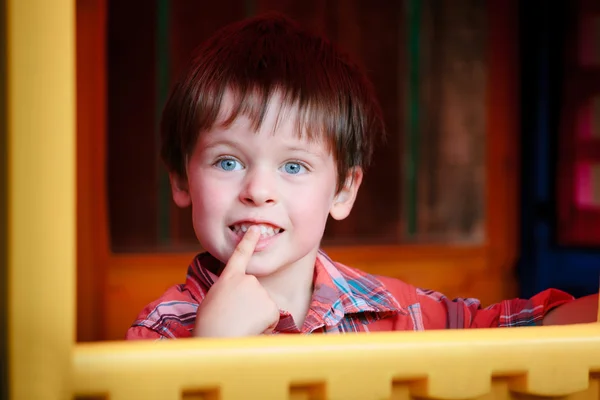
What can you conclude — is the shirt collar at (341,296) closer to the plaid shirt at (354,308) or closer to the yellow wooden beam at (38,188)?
the plaid shirt at (354,308)

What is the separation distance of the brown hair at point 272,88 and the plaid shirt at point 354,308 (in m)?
0.15

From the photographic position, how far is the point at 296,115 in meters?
0.88

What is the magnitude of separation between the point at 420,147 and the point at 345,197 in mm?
2151

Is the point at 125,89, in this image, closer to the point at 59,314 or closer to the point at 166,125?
the point at 166,125

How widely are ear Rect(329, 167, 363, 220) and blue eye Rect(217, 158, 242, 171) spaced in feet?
0.64

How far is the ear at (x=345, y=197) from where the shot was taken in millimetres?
1019

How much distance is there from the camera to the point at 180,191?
100cm

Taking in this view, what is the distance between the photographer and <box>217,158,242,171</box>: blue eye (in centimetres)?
86

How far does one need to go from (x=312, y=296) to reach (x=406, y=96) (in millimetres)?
2236

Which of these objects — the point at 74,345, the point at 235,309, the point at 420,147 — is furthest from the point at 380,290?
the point at 420,147

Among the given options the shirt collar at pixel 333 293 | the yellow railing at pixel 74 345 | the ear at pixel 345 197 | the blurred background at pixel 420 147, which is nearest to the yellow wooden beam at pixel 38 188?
the yellow railing at pixel 74 345

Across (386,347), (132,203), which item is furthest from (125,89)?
(386,347)

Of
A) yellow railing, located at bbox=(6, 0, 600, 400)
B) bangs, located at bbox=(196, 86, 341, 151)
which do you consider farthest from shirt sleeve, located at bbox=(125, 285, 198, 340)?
yellow railing, located at bbox=(6, 0, 600, 400)

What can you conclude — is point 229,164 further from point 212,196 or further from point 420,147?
point 420,147
